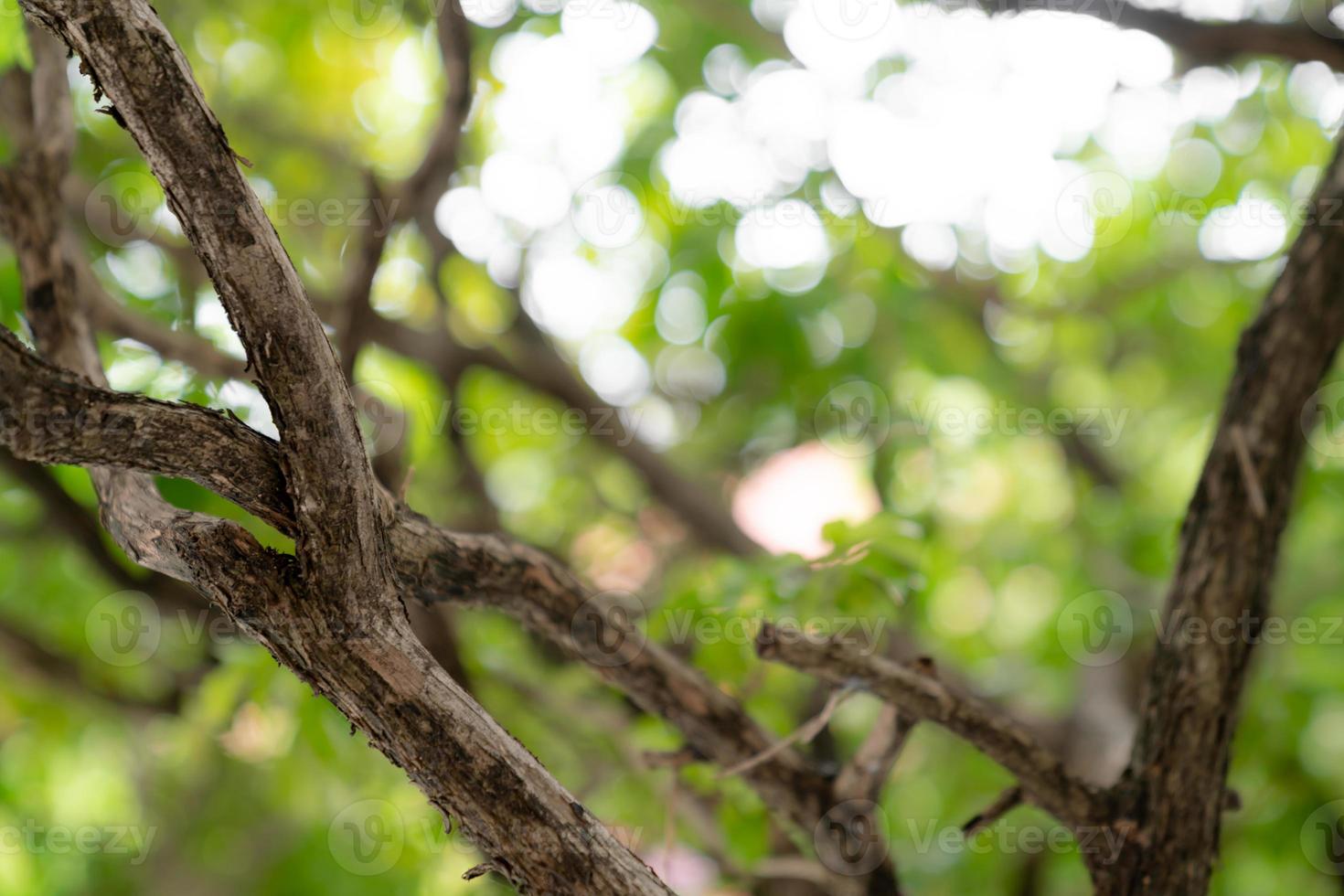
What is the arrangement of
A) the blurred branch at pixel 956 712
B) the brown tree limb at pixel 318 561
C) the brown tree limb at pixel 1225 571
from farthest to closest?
the brown tree limb at pixel 1225 571
the blurred branch at pixel 956 712
the brown tree limb at pixel 318 561

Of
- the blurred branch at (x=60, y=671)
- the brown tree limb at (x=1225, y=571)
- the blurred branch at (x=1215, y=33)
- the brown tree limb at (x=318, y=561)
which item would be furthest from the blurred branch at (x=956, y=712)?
the blurred branch at (x=60, y=671)

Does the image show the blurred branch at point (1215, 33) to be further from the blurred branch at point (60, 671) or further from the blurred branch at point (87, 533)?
the blurred branch at point (60, 671)

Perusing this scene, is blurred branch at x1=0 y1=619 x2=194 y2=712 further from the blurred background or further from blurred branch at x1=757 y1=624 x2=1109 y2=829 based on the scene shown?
blurred branch at x1=757 y1=624 x2=1109 y2=829

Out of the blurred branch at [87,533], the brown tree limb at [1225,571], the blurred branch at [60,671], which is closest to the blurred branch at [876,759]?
the brown tree limb at [1225,571]

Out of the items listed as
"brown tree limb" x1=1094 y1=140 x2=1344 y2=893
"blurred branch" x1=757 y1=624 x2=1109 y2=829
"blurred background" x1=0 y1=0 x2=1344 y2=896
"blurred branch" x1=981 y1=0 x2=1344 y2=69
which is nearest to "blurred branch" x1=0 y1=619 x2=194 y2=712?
"blurred background" x1=0 y1=0 x2=1344 y2=896

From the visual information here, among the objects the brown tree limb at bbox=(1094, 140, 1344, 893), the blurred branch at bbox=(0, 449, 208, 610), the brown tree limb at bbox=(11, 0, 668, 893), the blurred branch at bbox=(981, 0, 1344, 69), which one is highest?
the blurred branch at bbox=(981, 0, 1344, 69)

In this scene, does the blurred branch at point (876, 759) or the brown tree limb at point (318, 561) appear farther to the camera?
the blurred branch at point (876, 759)

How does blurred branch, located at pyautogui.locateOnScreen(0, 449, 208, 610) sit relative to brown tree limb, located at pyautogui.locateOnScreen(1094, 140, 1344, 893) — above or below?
below

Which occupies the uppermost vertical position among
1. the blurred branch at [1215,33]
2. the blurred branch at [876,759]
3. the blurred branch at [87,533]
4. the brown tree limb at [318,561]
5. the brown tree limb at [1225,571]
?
the blurred branch at [1215,33]

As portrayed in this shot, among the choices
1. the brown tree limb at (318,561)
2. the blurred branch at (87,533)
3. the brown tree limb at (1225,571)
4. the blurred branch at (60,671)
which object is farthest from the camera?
the blurred branch at (60,671)

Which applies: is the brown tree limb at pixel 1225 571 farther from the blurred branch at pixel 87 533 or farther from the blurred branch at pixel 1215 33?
the blurred branch at pixel 87 533

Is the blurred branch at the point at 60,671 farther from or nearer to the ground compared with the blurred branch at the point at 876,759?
nearer to the ground

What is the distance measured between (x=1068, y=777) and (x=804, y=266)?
1.30 m

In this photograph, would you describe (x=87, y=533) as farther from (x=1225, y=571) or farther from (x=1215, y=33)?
(x=1215, y=33)
